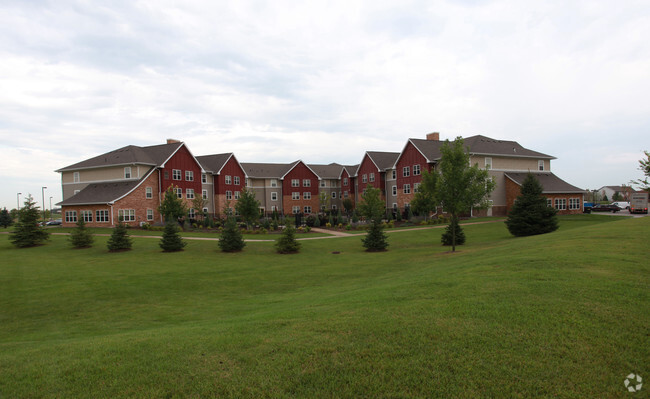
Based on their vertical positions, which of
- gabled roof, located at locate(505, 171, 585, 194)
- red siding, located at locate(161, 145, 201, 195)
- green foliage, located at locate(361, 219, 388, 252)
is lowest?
green foliage, located at locate(361, 219, 388, 252)

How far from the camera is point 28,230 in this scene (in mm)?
27859

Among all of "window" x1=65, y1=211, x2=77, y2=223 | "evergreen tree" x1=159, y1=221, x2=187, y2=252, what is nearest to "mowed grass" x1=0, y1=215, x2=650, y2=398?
"evergreen tree" x1=159, y1=221, x2=187, y2=252

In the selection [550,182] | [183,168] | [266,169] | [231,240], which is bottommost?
[231,240]

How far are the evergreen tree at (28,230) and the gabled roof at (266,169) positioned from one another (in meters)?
36.3

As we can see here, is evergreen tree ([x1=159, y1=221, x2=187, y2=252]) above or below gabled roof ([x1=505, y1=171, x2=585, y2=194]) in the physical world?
below

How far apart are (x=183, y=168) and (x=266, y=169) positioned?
19.6 metres

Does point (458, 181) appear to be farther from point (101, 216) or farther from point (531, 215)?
point (101, 216)

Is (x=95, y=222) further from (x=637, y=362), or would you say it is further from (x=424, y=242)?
(x=637, y=362)

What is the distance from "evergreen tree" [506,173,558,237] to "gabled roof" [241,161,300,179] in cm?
4532

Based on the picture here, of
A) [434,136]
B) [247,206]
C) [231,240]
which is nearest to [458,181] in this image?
[231,240]

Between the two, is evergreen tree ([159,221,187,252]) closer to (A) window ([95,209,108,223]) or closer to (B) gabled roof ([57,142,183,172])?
(A) window ([95,209,108,223])

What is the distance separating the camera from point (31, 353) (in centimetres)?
637

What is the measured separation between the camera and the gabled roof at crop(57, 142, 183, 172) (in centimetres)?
4447

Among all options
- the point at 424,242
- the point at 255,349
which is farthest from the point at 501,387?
the point at 424,242
